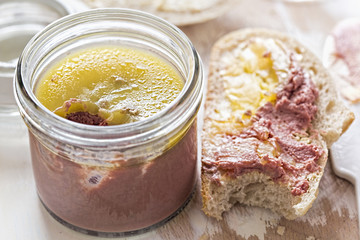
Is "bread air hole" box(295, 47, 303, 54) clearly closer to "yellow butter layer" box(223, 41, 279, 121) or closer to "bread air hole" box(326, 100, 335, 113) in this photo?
"yellow butter layer" box(223, 41, 279, 121)

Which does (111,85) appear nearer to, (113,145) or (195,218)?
(113,145)

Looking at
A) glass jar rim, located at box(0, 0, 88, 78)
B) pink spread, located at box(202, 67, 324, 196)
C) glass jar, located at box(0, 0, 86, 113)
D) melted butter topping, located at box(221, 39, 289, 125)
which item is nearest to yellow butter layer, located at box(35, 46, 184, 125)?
pink spread, located at box(202, 67, 324, 196)

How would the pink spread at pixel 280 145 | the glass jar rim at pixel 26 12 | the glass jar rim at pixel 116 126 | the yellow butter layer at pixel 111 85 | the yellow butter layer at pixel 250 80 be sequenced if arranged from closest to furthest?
the glass jar rim at pixel 116 126, the yellow butter layer at pixel 111 85, the pink spread at pixel 280 145, the yellow butter layer at pixel 250 80, the glass jar rim at pixel 26 12

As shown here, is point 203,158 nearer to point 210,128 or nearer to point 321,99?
point 210,128

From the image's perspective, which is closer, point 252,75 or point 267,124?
point 267,124

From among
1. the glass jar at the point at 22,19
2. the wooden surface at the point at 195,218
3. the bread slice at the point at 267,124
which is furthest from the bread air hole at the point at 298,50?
the glass jar at the point at 22,19

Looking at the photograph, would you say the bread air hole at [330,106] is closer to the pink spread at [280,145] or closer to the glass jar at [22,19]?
the pink spread at [280,145]

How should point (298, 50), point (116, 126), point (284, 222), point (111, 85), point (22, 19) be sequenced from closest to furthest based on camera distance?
point (116, 126) < point (111, 85) < point (284, 222) < point (298, 50) < point (22, 19)

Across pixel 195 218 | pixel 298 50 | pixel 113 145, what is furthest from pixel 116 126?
pixel 298 50
